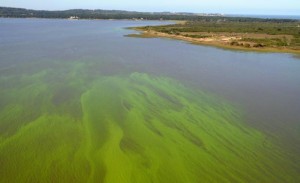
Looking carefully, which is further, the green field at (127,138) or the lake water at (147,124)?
the lake water at (147,124)

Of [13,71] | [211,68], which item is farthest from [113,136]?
[211,68]

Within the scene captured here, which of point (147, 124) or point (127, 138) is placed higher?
point (127, 138)

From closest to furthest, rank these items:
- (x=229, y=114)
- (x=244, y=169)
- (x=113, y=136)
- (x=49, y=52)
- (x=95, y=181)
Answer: (x=95, y=181) < (x=244, y=169) < (x=113, y=136) < (x=229, y=114) < (x=49, y=52)

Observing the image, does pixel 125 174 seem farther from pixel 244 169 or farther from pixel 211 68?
pixel 211 68

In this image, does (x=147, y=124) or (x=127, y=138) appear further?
(x=147, y=124)

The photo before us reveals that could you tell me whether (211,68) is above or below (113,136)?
→ below

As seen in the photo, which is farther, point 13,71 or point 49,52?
point 49,52
